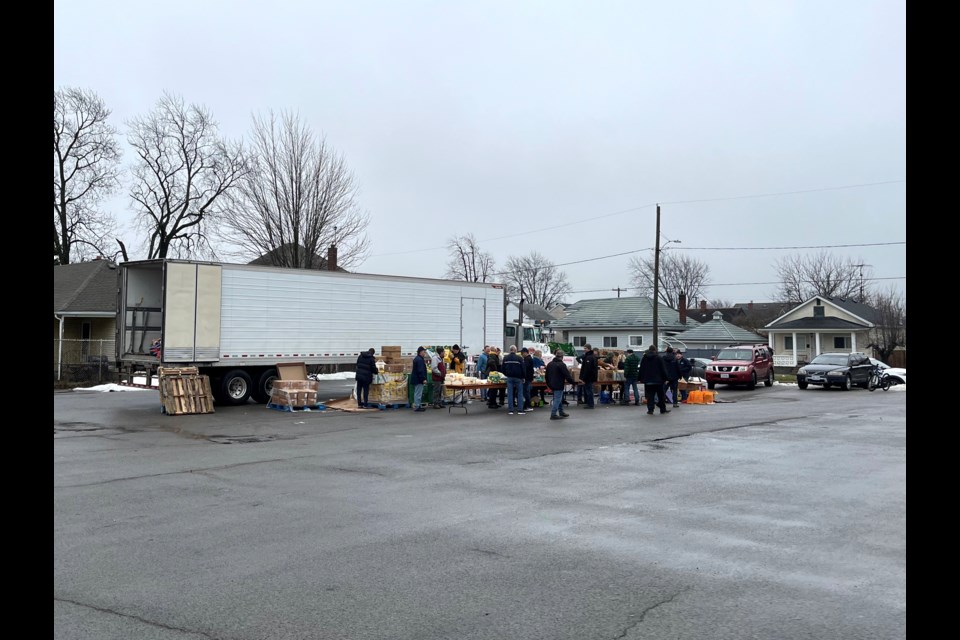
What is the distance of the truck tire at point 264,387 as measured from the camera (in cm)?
2355

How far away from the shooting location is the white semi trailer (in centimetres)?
2177

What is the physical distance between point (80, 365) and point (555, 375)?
78.7 feet

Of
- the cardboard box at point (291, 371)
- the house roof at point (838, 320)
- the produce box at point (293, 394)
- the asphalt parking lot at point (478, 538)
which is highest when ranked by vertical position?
the house roof at point (838, 320)

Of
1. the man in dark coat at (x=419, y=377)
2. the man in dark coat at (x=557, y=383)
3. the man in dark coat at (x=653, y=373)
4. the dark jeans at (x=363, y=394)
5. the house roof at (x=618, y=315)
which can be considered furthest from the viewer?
the house roof at (x=618, y=315)

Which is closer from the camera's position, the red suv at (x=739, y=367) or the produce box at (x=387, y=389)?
the produce box at (x=387, y=389)

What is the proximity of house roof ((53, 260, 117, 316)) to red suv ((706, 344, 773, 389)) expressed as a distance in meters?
27.5

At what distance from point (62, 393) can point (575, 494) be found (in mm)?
25408

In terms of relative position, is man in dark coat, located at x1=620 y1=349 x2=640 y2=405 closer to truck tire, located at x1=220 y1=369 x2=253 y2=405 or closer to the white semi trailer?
the white semi trailer

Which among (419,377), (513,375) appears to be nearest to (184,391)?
(419,377)

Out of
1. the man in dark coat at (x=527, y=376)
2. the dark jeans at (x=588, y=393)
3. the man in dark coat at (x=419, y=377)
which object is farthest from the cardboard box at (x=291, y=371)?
the dark jeans at (x=588, y=393)

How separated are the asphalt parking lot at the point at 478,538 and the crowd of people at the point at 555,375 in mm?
5702

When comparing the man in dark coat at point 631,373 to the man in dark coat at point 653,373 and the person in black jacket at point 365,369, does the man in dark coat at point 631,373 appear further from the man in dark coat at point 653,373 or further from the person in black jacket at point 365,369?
the person in black jacket at point 365,369
